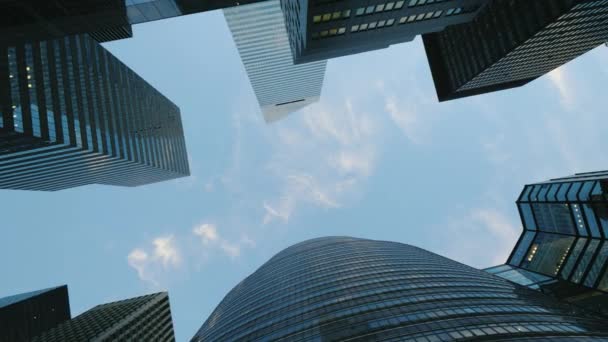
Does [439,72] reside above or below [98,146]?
above

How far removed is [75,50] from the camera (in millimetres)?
75938

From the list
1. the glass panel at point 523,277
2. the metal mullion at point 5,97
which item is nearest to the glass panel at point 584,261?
the glass panel at point 523,277

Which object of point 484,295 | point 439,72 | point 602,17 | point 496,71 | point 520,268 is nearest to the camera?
point 484,295

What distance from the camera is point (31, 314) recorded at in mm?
130000

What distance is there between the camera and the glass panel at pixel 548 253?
238 feet

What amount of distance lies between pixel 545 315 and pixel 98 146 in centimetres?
8036

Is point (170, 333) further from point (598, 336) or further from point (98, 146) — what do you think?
point (598, 336)

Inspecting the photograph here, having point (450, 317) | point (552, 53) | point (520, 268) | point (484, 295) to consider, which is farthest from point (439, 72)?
point (450, 317)

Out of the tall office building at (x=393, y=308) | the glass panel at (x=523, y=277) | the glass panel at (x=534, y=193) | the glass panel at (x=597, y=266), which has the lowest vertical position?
the glass panel at (x=523, y=277)

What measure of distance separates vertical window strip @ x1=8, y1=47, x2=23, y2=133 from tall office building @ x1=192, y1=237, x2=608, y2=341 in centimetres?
4354

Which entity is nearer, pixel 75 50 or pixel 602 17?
pixel 602 17

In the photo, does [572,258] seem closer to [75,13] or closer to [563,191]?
[563,191]

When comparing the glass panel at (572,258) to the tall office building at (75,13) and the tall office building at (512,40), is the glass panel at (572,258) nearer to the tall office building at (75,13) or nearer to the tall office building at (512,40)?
the tall office building at (512,40)

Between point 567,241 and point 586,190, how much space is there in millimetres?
14842
